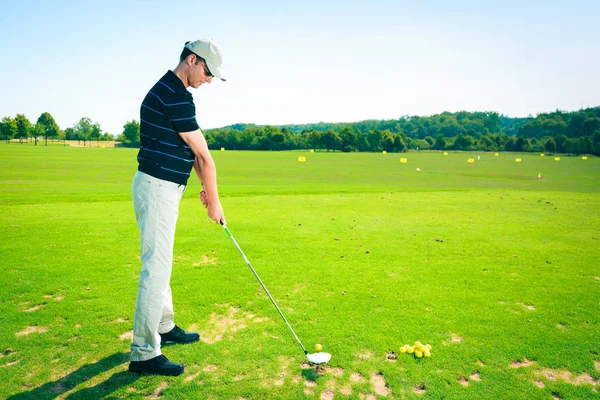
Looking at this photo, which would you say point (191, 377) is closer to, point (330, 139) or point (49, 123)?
point (330, 139)

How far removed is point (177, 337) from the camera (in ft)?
15.9

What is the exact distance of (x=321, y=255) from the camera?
852cm

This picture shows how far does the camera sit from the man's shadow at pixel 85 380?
3779mm

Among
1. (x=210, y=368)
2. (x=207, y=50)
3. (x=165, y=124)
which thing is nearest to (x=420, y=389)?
(x=210, y=368)

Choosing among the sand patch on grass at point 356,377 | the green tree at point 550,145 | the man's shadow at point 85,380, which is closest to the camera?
the man's shadow at point 85,380

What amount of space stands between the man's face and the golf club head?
3322mm

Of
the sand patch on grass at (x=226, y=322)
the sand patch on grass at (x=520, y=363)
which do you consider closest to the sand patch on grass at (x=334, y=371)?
the sand patch on grass at (x=226, y=322)

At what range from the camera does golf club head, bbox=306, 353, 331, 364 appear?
169 inches

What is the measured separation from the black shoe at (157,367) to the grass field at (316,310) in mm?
94

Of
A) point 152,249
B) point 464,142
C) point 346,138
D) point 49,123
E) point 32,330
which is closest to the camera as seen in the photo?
point 152,249

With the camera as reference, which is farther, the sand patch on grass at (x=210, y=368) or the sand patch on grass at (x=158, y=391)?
the sand patch on grass at (x=210, y=368)

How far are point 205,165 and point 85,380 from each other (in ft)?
8.55

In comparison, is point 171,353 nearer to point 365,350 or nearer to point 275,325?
point 275,325

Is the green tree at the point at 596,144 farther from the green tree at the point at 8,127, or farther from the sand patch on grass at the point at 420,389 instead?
the green tree at the point at 8,127
